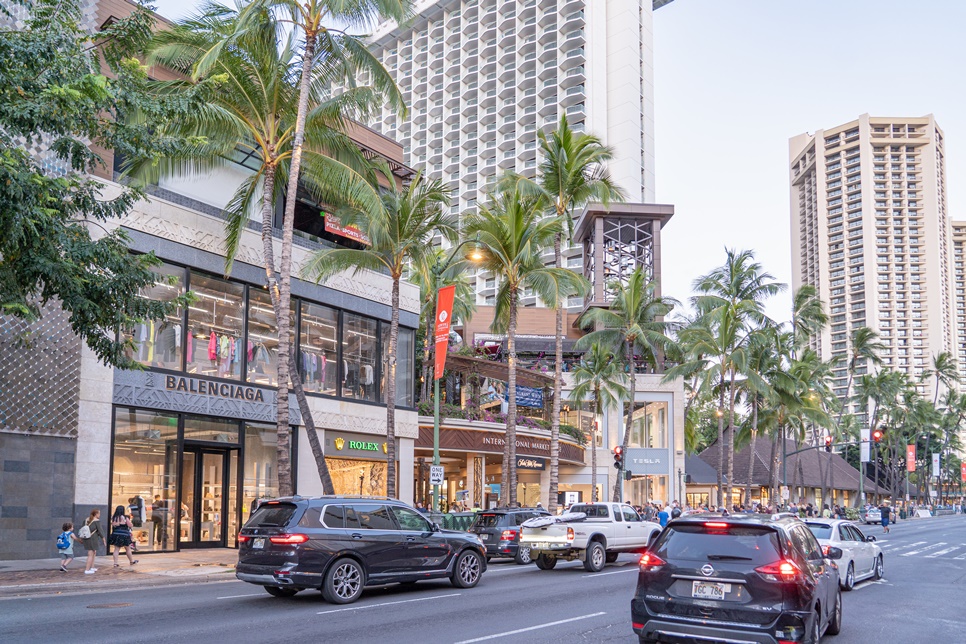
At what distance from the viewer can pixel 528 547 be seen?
20.7 meters

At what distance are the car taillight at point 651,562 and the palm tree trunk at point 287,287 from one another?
1286 cm

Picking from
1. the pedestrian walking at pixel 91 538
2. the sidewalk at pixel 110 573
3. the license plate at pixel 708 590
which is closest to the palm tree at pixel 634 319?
the sidewalk at pixel 110 573

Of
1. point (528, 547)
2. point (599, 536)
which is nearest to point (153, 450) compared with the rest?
point (528, 547)

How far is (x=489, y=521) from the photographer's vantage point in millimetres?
23781

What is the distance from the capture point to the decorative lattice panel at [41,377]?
19750 millimetres

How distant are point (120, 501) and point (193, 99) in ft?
36.5

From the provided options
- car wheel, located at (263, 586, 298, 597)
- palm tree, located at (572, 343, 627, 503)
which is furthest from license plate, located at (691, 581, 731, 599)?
palm tree, located at (572, 343, 627, 503)

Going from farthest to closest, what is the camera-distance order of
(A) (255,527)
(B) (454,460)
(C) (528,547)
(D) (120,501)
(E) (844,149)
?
1. (E) (844,149)
2. (B) (454,460)
3. (D) (120,501)
4. (C) (528,547)
5. (A) (255,527)

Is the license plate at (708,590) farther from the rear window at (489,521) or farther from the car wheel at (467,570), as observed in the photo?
the rear window at (489,521)

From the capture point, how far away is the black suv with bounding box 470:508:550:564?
76.4 feet

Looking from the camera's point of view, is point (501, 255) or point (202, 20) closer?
point (202, 20)

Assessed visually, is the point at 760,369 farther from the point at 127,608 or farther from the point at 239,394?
the point at 127,608

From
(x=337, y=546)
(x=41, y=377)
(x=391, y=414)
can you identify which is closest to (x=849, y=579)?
(x=337, y=546)

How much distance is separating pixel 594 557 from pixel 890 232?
171561 mm
